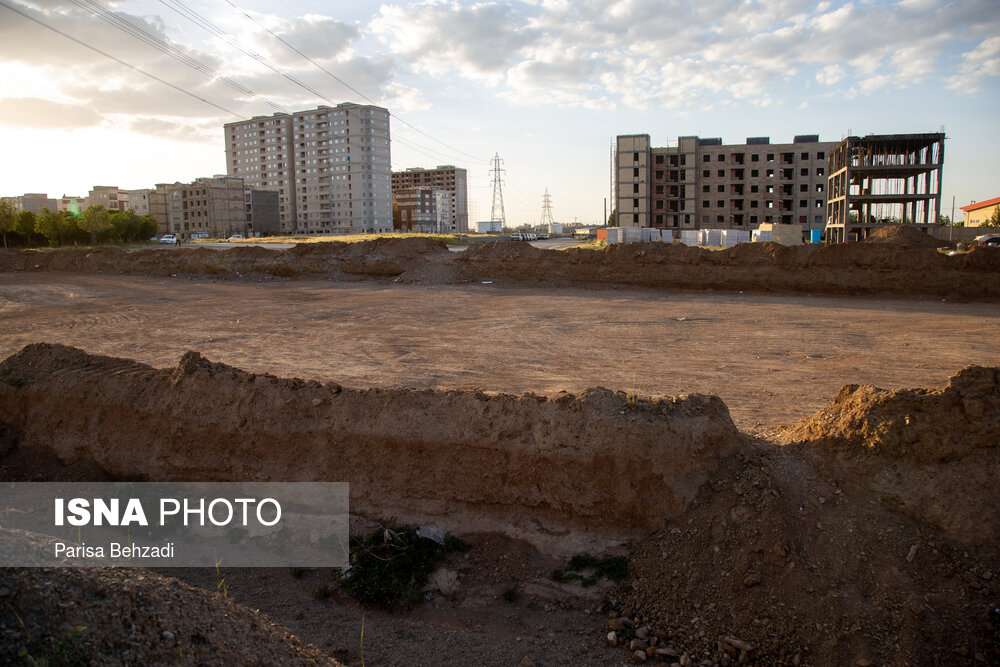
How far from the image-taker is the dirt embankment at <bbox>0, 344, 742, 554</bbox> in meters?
5.45

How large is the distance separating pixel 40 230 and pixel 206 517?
74.3 metres

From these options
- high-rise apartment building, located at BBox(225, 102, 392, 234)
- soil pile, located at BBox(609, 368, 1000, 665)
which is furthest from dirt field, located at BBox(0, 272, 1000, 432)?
high-rise apartment building, located at BBox(225, 102, 392, 234)

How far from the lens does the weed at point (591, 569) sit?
4938 mm

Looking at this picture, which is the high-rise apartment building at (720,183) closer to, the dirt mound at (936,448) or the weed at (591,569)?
the dirt mound at (936,448)

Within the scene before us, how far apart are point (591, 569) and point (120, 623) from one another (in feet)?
11.2

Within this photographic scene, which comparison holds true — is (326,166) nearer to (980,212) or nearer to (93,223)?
(93,223)

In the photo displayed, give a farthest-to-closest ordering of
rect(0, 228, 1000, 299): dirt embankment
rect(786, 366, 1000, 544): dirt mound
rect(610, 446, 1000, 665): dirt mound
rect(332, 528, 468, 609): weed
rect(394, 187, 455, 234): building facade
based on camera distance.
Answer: rect(394, 187, 455, 234): building facade → rect(0, 228, 1000, 299): dirt embankment → rect(332, 528, 468, 609): weed → rect(786, 366, 1000, 544): dirt mound → rect(610, 446, 1000, 665): dirt mound

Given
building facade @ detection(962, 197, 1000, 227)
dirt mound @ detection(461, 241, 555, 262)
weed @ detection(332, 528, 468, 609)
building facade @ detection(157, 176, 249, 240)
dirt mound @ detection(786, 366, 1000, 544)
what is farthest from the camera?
building facade @ detection(157, 176, 249, 240)

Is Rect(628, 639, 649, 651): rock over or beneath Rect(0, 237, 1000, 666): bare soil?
beneath

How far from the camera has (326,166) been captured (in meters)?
120

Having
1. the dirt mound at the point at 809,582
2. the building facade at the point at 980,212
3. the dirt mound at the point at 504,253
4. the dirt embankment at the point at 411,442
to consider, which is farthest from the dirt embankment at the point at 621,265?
the building facade at the point at 980,212

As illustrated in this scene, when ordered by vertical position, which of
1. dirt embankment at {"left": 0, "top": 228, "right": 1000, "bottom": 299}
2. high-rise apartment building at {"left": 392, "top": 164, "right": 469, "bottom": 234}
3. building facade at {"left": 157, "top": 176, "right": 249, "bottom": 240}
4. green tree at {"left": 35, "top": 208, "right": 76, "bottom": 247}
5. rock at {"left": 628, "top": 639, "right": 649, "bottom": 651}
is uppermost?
high-rise apartment building at {"left": 392, "top": 164, "right": 469, "bottom": 234}

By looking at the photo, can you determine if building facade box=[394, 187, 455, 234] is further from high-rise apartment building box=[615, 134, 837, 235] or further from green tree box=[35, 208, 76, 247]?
green tree box=[35, 208, 76, 247]

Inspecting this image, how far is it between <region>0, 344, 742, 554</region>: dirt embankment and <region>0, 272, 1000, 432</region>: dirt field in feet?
5.94
